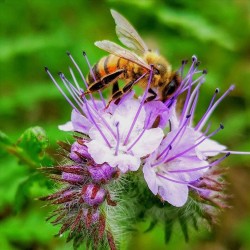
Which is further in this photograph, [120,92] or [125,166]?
[120,92]

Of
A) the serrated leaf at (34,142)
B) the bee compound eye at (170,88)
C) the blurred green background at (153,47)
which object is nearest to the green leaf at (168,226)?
the bee compound eye at (170,88)

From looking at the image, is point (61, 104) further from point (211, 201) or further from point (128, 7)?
point (211, 201)

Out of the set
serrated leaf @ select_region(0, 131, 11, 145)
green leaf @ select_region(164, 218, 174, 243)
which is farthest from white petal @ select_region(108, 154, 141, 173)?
serrated leaf @ select_region(0, 131, 11, 145)

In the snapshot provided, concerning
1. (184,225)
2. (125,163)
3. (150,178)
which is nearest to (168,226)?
(184,225)

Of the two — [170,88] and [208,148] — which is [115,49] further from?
[208,148]

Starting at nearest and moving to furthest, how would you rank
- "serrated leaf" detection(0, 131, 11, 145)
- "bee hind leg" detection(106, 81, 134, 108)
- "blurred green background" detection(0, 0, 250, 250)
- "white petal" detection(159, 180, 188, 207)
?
"white petal" detection(159, 180, 188, 207)
"bee hind leg" detection(106, 81, 134, 108)
"serrated leaf" detection(0, 131, 11, 145)
"blurred green background" detection(0, 0, 250, 250)

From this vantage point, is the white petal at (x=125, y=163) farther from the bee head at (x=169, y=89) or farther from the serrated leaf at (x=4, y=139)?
the serrated leaf at (x=4, y=139)

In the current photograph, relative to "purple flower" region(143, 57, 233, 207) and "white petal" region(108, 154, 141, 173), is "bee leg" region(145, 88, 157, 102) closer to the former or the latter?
"purple flower" region(143, 57, 233, 207)

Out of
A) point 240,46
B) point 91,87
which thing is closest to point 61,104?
point 240,46
